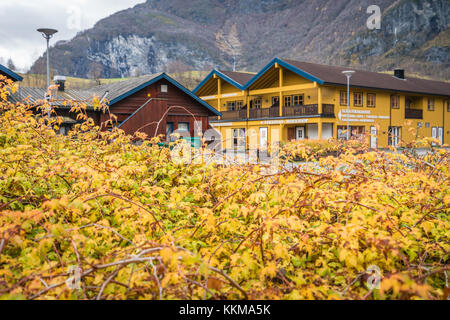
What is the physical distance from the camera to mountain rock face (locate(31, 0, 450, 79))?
135250 millimetres

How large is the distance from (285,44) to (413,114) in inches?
5752

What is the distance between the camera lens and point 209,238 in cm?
414

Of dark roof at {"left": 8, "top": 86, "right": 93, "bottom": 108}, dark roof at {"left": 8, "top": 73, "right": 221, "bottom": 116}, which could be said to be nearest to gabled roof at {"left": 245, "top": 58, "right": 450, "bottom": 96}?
dark roof at {"left": 8, "top": 73, "right": 221, "bottom": 116}

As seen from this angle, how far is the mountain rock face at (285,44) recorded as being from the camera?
135250 millimetres

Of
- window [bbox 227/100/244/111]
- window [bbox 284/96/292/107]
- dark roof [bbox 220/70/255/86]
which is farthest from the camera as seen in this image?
window [bbox 227/100/244/111]

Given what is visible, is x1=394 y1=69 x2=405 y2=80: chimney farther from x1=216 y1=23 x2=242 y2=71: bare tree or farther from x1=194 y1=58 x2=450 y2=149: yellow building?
x1=216 y1=23 x2=242 y2=71: bare tree

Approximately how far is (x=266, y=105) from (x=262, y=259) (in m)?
33.8

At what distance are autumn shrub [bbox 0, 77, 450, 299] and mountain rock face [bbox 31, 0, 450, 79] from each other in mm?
119797

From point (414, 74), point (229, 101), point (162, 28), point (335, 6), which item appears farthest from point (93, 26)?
point (229, 101)

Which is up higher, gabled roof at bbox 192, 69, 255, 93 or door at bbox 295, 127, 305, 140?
gabled roof at bbox 192, 69, 255, 93

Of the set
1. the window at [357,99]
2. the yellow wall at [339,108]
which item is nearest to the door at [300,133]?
the yellow wall at [339,108]

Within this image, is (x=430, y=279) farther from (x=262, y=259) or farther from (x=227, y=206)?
(x=227, y=206)

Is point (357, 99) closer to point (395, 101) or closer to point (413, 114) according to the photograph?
point (395, 101)

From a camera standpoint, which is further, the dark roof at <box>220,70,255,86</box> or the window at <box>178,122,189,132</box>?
the dark roof at <box>220,70,255,86</box>
